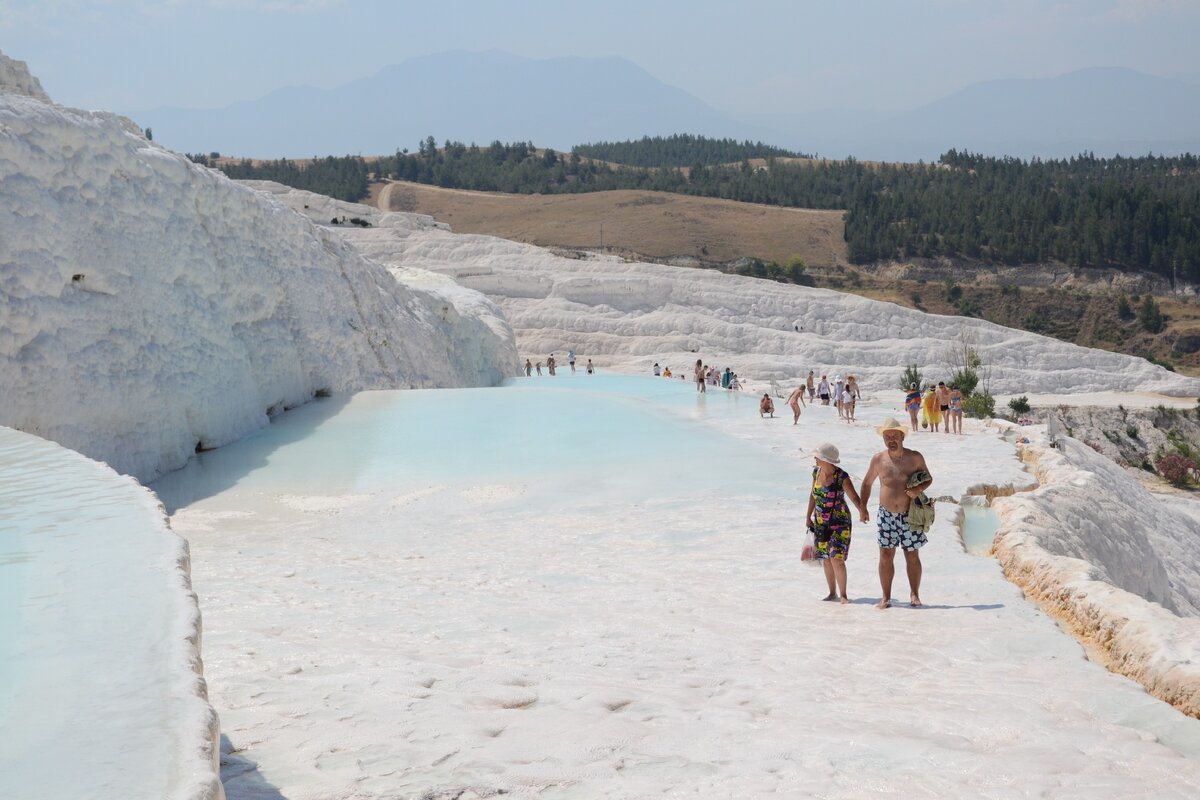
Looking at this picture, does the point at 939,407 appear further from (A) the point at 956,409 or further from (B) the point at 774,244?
(B) the point at 774,244

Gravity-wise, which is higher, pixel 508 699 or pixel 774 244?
pixel 774 244

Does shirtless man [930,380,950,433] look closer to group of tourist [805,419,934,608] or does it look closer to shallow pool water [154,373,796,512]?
shallow pool water [154,373,796,512]

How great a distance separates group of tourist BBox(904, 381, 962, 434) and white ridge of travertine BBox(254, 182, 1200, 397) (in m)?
19.3

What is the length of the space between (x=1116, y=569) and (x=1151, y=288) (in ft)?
196

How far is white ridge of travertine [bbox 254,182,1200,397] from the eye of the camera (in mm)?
39094

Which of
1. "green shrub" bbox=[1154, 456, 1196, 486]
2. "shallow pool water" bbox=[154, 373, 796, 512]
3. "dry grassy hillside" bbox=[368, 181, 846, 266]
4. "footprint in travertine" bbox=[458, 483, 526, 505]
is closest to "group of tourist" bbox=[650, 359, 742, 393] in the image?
"shallow pool water" bbox=[154, 373, 796, 512]

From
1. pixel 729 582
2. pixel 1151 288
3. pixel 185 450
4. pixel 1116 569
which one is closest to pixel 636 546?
pixel 729 582

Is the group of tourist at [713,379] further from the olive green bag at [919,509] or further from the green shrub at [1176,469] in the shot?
the olive green bag at [919,509]

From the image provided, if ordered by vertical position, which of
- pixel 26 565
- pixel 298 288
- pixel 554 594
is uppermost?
pixel 298 288

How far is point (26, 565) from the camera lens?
4035 millimetres

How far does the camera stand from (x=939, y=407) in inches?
644

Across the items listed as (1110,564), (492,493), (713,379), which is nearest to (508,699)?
(492,493)

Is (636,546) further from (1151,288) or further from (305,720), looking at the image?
(1151,288)

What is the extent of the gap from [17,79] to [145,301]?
3.73 metres
